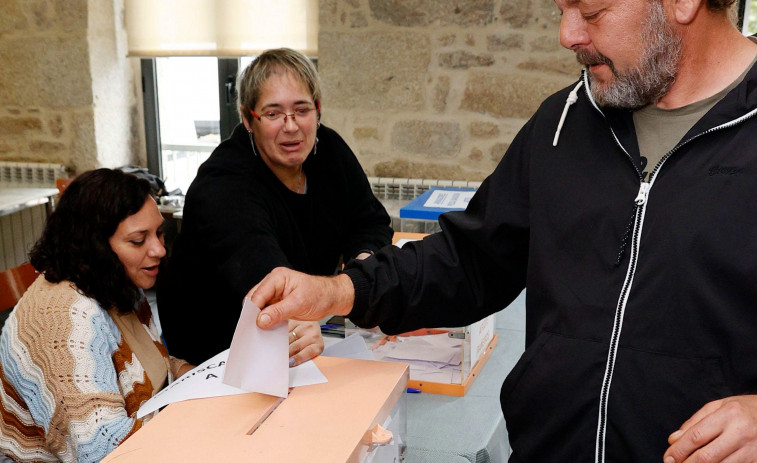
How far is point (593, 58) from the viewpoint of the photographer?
1.15 meters

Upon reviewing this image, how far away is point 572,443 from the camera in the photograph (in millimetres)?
1107

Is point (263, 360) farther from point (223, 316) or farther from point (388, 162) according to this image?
point (388, 162)

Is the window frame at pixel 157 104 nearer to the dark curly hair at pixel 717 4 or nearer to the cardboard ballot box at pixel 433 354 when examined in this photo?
the cardboard ballot box at pixel 433 354

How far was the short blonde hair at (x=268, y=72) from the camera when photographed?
6.29 feet

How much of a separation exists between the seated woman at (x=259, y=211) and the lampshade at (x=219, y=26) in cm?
201

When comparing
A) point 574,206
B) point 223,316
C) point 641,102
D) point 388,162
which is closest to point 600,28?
point 641,102

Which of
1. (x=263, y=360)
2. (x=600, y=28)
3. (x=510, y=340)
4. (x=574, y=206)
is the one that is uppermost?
(x=600, y=28)

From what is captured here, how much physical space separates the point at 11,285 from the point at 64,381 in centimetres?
99

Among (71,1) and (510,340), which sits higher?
(71,1)

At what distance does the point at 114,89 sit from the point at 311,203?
2793 mm

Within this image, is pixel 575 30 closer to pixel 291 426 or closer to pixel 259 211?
pixel 291 426

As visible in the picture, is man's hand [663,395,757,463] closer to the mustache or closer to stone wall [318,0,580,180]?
the mustache

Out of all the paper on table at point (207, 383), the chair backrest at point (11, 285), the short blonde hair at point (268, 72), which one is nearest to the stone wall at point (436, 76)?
the short blonde hair at point (268, 72)

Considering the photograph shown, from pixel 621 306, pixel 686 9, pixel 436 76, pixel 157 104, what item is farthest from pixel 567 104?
pixel 157 104
